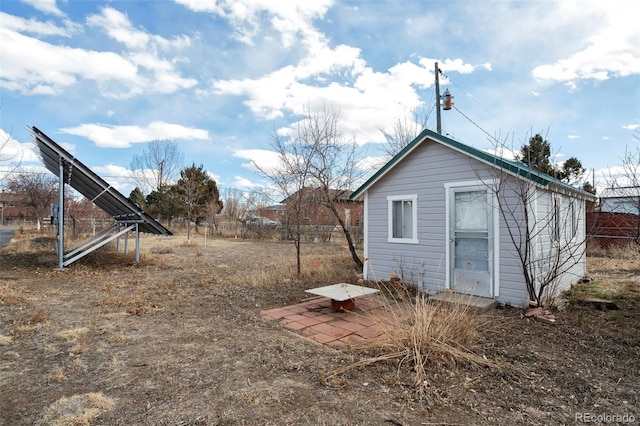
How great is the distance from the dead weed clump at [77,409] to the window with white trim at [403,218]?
5.23 metres

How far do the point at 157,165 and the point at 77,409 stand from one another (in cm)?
2618

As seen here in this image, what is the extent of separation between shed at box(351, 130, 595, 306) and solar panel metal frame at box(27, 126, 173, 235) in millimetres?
6120

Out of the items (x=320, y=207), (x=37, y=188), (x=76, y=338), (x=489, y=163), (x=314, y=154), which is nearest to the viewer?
(x=76, y=338)

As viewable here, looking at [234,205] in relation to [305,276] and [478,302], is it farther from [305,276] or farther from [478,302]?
[478,302]

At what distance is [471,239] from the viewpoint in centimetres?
574

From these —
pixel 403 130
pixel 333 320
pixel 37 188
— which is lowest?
pixel 333 320

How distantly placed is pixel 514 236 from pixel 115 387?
5283mm

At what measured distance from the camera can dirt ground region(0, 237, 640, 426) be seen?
7.60 ft

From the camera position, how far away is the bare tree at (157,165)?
2531 cm

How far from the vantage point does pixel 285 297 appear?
5980 mm

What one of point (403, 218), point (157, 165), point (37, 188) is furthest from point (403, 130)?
point (37, 188)

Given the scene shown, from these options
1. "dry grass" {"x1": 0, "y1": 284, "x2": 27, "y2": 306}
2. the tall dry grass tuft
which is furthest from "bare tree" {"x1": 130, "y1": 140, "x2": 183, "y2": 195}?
the tall dry grass tuft

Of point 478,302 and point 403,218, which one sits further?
point 403,218

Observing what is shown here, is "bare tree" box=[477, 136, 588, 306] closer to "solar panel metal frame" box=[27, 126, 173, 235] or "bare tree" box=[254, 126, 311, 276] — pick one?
"bare tree" box=[254, 126, 311, 276]
